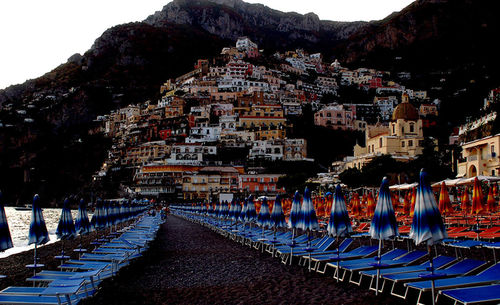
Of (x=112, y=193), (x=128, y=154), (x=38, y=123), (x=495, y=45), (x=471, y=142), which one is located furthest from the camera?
(x=495, y=45)

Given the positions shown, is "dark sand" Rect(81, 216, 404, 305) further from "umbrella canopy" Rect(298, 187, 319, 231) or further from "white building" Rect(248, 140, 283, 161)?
"white building" Rect(248, 140, 283, 161)

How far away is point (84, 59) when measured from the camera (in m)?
172

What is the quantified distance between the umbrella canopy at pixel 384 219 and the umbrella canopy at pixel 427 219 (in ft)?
4.35

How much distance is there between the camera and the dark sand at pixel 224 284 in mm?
8375

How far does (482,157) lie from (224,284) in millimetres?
33868

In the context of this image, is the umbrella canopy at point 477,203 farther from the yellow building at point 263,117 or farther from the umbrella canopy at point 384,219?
the yellow building at point 263,117

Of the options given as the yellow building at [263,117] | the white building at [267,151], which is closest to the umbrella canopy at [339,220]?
the white building at [267,151]

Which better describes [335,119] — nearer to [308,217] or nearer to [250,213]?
[250,213]

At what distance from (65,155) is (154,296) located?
118550 mm

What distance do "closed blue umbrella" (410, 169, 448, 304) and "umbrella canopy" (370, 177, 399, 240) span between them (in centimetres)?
133

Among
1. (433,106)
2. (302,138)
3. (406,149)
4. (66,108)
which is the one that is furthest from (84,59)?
(406,149)

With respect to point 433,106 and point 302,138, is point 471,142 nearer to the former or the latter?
point 302,138

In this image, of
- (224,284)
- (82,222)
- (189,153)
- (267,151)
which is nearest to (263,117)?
(267,151)

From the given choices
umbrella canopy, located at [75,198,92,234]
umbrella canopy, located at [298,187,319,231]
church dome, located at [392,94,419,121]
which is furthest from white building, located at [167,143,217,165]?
umbrella canopy, located at [298,187,319,231]
